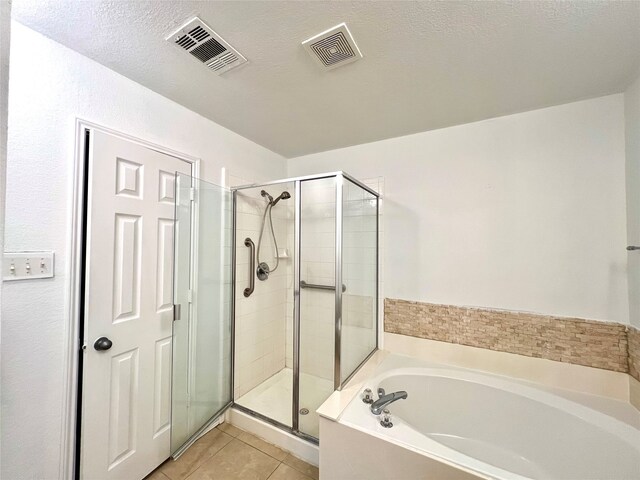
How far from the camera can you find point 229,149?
2.09 meters

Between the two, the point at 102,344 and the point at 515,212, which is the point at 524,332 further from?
the point at 102,344

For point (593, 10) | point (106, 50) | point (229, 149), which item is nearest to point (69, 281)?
point (106, 50)

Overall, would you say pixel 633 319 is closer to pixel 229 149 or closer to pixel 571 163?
pixel 571 163

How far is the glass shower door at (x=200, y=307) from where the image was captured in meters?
1.66

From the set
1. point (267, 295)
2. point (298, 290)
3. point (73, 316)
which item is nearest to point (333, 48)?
point (298, 290)

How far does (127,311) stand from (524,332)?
2458mm

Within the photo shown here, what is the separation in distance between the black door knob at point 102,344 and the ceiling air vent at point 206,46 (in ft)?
4.90

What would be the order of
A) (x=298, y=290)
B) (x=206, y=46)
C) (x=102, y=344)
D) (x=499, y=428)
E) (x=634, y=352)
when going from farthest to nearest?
1. (x=298, y=290)
2. (x=499, y=428)
3. (x=634, y=352)
4. (x=102, y=344)
5. (x=206, y=46)

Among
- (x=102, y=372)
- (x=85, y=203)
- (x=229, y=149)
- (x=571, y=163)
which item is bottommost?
(x=102, y=372)

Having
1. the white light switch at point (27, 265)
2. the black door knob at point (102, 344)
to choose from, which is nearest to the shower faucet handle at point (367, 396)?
the black door knob at point (102, 344)

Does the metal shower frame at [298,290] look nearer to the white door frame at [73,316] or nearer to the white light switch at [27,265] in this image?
the white door frame at [73,316]

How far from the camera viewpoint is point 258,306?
2.32 meters

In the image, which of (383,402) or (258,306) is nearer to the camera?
(383,402)

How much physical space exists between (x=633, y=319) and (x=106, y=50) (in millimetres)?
3113
